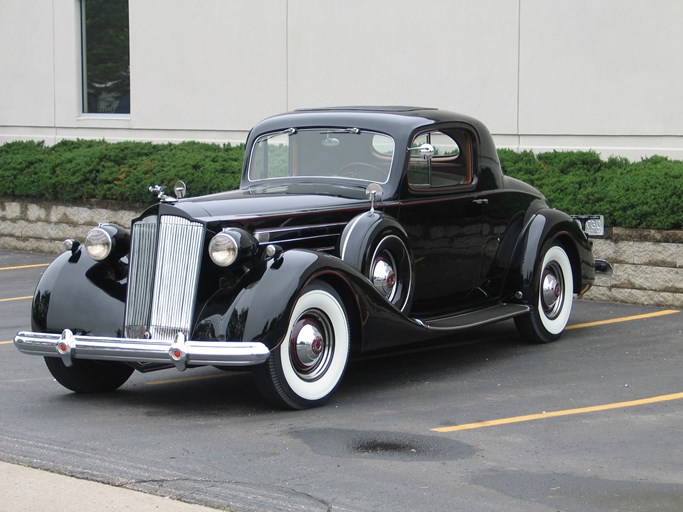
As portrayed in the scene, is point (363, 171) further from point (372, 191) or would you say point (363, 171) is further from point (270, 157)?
point (270, 157)

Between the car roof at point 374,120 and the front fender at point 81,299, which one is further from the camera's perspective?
the car roof at point 374,120

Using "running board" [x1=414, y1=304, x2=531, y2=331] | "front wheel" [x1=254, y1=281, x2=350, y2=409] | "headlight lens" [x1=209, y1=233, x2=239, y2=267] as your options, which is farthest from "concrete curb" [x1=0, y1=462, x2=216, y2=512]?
"running board" [x1=414, y1=304, x2=531, y2=331]

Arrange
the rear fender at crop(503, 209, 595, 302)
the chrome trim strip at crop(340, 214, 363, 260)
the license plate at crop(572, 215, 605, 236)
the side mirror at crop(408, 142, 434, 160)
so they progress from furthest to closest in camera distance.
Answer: the license plate at crop(572, 215, 605, 236) → the rear fender at crop(503, 209, 595, 302) → the side mirror at crop(408, 142, 434, 160) → the chrome trim strip at crop(340, 214, 363, 260)

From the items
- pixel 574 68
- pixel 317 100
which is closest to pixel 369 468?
pixel 574 68

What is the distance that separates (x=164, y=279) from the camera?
7.17m

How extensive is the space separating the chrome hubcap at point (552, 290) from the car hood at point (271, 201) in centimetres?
207

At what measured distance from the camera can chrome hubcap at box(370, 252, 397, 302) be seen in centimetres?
789

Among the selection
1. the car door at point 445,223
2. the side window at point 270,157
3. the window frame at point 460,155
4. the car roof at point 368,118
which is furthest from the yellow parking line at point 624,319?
the side window at point 270,157

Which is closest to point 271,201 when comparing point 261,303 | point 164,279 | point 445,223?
point 164,279

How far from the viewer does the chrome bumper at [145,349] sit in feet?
21.9

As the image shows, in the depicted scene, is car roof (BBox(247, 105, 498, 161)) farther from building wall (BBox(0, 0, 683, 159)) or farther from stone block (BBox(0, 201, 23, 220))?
stone block (BBox(0, 201, 23, 220))

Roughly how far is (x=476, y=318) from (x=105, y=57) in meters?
10.8

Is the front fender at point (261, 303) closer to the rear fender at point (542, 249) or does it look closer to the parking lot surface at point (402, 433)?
the parking lot surface at point (402, 433)

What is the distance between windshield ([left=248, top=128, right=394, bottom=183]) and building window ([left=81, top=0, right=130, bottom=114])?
29.9 feet
